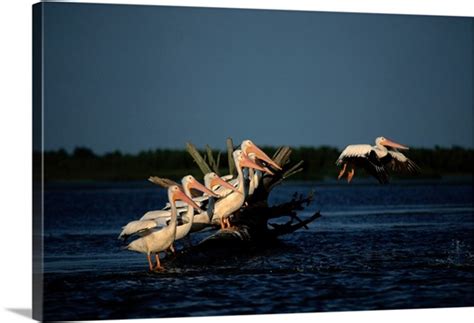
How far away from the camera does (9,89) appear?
9.94 m

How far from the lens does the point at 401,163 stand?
1216cm

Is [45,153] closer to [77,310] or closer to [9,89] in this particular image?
[9,89]

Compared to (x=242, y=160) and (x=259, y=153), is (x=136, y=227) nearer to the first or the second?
(x=242, y=160)

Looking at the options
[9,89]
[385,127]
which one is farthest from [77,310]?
[385,127]

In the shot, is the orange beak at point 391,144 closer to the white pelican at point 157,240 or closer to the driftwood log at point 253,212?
the driftwood log at point 253,212

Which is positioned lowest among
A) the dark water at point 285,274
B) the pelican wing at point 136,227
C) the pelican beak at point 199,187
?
the dark water at point 285,274

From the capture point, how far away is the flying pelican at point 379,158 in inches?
468

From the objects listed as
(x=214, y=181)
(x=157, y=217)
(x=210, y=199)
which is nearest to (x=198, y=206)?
(x=210, y=199)

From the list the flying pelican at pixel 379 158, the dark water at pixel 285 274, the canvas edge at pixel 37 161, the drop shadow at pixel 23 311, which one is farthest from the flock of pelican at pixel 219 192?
the canvas edge at pixel 37 161

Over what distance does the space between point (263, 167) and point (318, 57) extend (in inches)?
45.6

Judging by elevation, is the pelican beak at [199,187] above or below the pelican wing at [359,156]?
below

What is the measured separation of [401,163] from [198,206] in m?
1.90

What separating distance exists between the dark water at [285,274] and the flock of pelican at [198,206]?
28 cm

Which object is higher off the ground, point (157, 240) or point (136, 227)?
point (136, 227)
